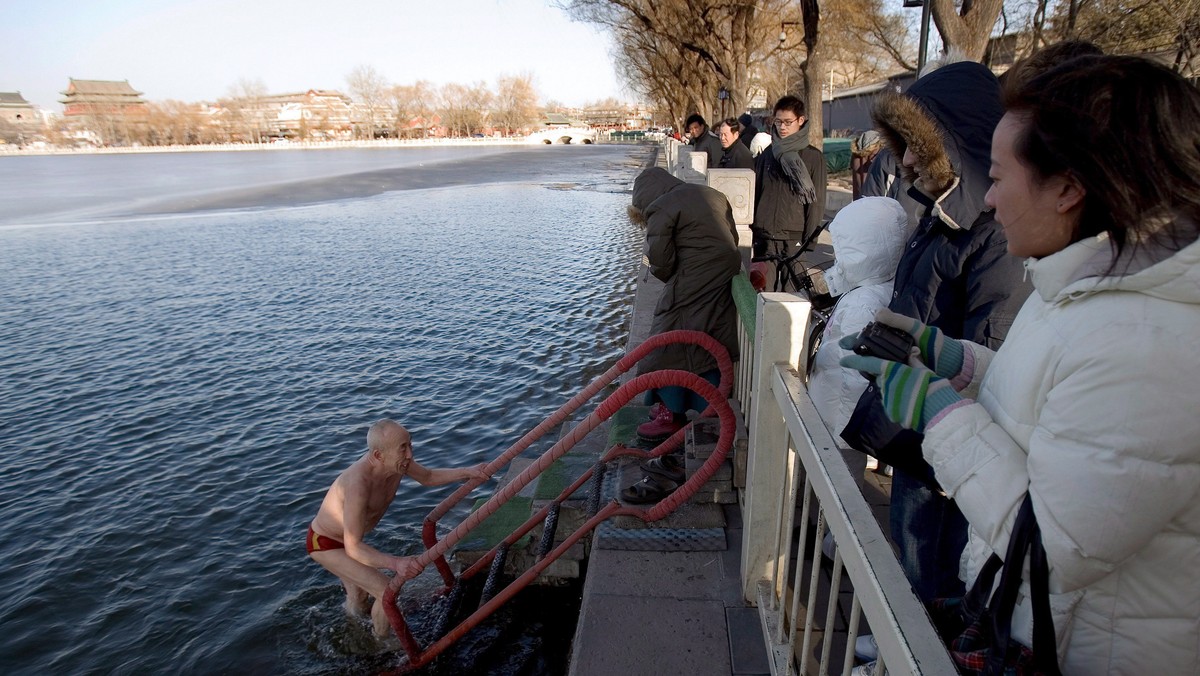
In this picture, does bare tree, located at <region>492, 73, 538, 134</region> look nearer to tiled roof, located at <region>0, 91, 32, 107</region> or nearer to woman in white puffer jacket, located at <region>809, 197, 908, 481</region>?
tiled roof, located at <region>0, 91, 32, 107</region>

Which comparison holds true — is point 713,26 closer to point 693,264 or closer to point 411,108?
point 693,264

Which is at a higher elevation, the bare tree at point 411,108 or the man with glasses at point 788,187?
the bare tree at point 411,108

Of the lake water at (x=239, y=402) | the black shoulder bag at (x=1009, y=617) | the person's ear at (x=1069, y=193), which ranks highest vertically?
the person's ear at (x=1069, y=193)

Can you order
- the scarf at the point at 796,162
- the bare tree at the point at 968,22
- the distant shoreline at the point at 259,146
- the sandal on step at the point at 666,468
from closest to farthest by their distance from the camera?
the sandal on step at the point at 666,468 < the scarf at the point at 796,162 < the bare tree at the point at 968,22 < the distant shoreline at the point at 259,146

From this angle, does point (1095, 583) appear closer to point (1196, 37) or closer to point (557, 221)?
point (1196, 37)

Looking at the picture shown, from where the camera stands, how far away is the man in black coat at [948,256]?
8.15ft

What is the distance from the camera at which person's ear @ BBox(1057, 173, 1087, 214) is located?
1379mm

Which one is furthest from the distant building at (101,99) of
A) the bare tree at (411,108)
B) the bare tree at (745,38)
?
the bare tree at (745,38)

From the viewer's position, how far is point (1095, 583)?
1348mm

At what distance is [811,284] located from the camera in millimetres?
5277

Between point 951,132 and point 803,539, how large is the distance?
1599 millimetres

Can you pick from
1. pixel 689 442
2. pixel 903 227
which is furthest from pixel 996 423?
pixel 689 442

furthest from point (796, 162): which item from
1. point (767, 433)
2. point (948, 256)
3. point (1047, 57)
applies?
point (1047, 57)

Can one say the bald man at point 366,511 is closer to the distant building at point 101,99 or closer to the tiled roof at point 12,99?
the distant building at point 101,99
